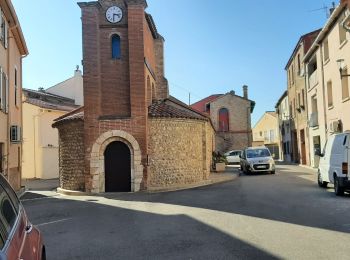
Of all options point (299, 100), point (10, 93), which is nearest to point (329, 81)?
point (299, 100)

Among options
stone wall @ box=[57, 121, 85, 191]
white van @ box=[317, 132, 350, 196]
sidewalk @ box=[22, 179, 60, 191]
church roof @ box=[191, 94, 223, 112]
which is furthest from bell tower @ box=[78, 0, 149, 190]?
church roof @ box=[191, 94, 223, 112]

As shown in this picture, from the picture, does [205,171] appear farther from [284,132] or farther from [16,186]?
[284,132]

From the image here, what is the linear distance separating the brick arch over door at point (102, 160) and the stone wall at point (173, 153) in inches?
25.6

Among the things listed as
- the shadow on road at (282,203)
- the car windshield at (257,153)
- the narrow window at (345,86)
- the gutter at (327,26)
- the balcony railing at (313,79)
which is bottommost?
the shadow on road at (282,203)

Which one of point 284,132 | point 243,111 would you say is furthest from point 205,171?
point 243,111

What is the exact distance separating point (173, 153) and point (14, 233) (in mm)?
17257

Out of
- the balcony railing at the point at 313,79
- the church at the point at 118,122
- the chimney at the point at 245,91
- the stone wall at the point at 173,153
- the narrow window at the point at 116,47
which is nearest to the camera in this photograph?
the church at the point at 118,122

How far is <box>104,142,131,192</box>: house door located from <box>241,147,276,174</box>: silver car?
10.7 metres

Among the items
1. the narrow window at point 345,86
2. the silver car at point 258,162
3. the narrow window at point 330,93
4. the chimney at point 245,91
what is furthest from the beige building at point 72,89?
the narrow window at point 345,86

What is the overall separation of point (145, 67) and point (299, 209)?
11.1m

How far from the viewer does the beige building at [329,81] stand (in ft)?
68.3

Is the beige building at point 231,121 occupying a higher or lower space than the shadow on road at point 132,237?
higher

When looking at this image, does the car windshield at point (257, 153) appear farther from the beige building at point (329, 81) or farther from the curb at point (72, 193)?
the curb at point (72, 193)

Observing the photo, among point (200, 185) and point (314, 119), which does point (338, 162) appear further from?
point (314, 119)
